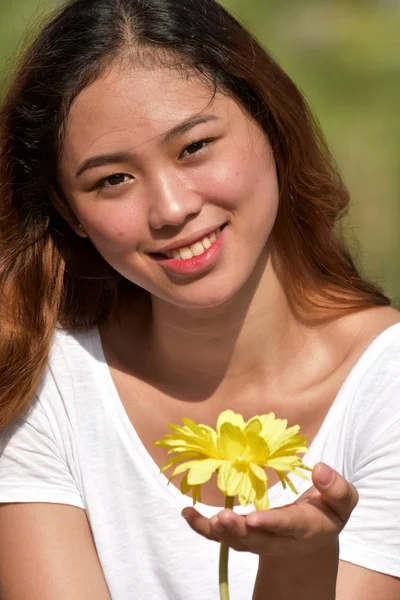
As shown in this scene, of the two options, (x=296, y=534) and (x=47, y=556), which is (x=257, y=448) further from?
(x=47, y=556)

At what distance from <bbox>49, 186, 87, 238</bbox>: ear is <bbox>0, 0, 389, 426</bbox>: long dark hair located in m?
0.02

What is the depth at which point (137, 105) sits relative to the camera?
205cm

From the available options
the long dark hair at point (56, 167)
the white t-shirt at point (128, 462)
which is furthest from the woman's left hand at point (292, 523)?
the long dark hair at point (56, 167)

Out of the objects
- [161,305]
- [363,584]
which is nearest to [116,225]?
[161,305]

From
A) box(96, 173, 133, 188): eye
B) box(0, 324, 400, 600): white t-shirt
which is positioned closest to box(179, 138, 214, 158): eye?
box(96, 173, 133, 188): eye

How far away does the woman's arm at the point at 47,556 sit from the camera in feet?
7.28

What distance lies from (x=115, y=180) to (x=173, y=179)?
14cm

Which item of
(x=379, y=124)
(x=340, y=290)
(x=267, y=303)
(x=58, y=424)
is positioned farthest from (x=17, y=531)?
(x=379, y=124)

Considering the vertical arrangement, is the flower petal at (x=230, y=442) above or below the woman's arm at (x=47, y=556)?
above

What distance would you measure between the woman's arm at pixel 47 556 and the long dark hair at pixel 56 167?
8.6 inches

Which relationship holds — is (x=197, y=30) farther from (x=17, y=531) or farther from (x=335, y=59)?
(x=335, y=59)

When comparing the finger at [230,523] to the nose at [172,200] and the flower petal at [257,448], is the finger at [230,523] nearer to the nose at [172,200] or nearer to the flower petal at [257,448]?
the flower petal at [257,448]

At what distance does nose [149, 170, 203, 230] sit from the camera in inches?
79.2

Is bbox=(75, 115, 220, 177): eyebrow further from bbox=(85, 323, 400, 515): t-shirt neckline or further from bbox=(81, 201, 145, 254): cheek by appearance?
bbox=(85, 323, 400, 515): t-shirt neckline
